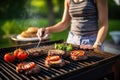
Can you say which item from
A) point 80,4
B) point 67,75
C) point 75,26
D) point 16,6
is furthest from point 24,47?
point 16,6

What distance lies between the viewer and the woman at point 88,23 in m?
3.18

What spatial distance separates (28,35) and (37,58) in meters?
1.87

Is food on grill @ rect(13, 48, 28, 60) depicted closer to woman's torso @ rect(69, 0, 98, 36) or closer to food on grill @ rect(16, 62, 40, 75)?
food on grill @ rect(16, 62, 40, 75)

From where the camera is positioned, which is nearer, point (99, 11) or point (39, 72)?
point (39, 72)

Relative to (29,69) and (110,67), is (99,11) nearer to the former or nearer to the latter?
(110,67)

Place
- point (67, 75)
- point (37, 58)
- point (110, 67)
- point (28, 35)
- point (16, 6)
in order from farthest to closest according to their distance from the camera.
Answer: point (16, 6)
point (28, 35)
point (37, 58)
point (110, 67)
point (67, 75)

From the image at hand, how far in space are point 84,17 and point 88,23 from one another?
0.12 metres

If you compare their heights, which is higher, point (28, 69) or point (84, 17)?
point (84, 17)

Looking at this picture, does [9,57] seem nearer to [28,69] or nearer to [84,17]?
[28,69]

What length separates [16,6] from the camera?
15.1m

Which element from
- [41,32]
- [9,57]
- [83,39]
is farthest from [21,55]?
[83,39]

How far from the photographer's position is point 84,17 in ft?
11.0

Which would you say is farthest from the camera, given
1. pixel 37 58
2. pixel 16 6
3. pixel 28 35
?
pixel 16 6

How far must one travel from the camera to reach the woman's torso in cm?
328
